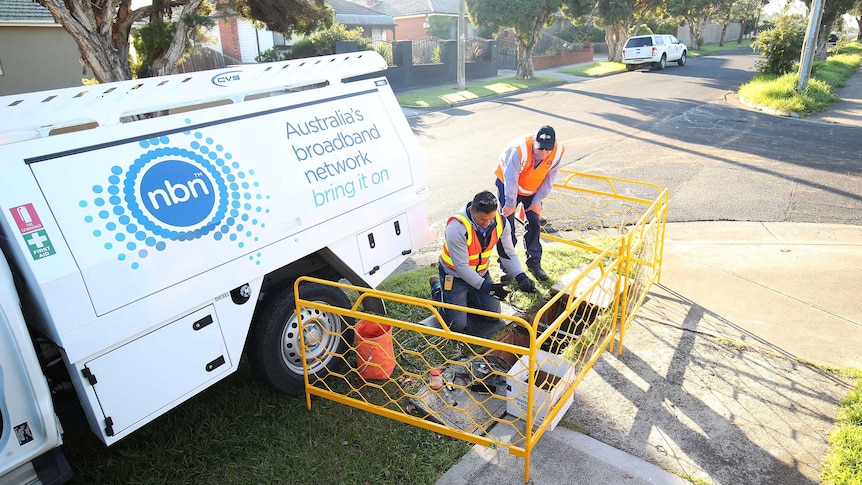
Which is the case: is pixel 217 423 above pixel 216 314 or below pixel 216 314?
below

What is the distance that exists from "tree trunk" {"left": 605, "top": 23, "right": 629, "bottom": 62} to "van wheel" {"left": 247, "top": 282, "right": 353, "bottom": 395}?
108 feet

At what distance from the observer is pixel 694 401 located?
14.4 feet

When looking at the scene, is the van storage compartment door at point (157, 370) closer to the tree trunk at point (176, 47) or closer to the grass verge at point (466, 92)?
the tree trunk at point (176, 47)

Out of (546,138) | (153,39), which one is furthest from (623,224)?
(153,39)

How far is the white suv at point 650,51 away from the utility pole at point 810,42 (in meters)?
12.6

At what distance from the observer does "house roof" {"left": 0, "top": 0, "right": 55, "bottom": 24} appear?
15.4 metres

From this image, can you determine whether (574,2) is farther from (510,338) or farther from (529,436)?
(529,436)

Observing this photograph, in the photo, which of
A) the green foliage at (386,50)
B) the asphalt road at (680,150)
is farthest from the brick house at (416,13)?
the asphalt road at (680,150)

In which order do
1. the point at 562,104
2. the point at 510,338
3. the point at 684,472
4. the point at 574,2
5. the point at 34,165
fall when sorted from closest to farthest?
the point at 34,165
the point at 684,472
the point at 510,338
the point at 562,104
the point at 574,2

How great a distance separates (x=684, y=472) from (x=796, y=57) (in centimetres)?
2321

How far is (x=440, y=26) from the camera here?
41.0 m

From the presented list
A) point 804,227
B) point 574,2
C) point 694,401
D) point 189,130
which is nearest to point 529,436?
point 694,401

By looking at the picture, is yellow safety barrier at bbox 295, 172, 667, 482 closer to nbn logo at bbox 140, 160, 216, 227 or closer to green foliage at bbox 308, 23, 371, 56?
nbn logo at bbox 140, 160, 216, 227

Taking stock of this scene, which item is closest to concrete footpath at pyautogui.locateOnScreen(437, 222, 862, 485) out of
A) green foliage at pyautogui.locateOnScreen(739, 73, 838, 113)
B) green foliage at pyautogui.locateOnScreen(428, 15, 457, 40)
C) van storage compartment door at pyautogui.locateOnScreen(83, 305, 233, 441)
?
van storage compartment door at pyautogui.locateOnScreen(83, 305, 233, 441)
